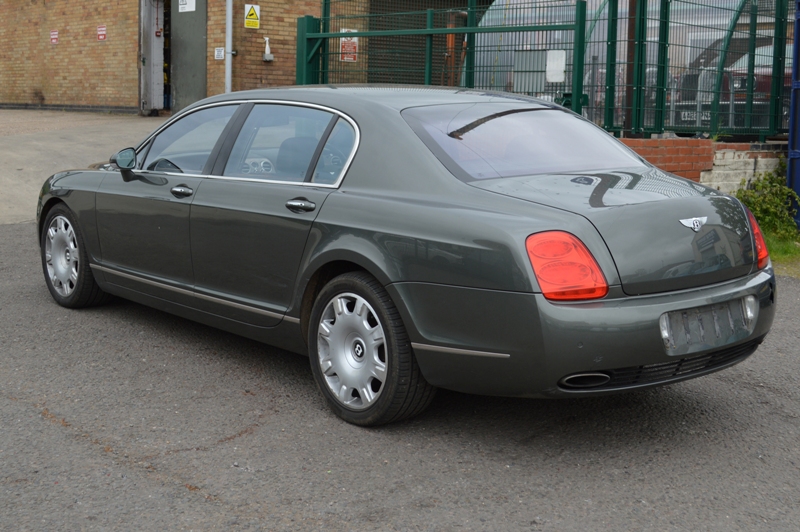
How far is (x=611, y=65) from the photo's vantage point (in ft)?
30.0

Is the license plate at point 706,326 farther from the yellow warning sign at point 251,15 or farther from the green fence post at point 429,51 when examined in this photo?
the yellow warning sign at point 251,15

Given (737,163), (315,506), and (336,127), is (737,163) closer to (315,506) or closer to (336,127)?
(336,127)

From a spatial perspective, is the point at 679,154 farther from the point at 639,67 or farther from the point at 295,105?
the point at 295,105

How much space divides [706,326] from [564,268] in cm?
67

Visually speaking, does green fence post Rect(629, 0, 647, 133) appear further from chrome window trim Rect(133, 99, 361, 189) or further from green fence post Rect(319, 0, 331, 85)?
chrome window trim Rect(133, 99, 361, 189)

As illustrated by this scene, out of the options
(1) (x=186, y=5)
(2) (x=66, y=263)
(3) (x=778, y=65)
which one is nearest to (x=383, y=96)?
(2) (x=66, y=263)

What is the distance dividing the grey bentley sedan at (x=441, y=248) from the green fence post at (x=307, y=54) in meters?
7.19

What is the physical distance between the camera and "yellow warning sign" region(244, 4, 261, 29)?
1753 cm

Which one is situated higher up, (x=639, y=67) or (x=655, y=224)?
(x=639, y=67)

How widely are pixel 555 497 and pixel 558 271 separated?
0.82 metres

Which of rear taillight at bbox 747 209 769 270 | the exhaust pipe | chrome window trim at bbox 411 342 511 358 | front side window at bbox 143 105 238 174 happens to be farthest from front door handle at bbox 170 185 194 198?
rear taillight at bbox 747 209 769 270

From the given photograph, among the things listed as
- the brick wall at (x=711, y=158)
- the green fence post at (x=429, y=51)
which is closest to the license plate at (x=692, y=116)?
the brick wall at (x=711, y=158)

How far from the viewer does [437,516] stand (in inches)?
125

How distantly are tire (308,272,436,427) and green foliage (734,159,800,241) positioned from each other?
663cm
